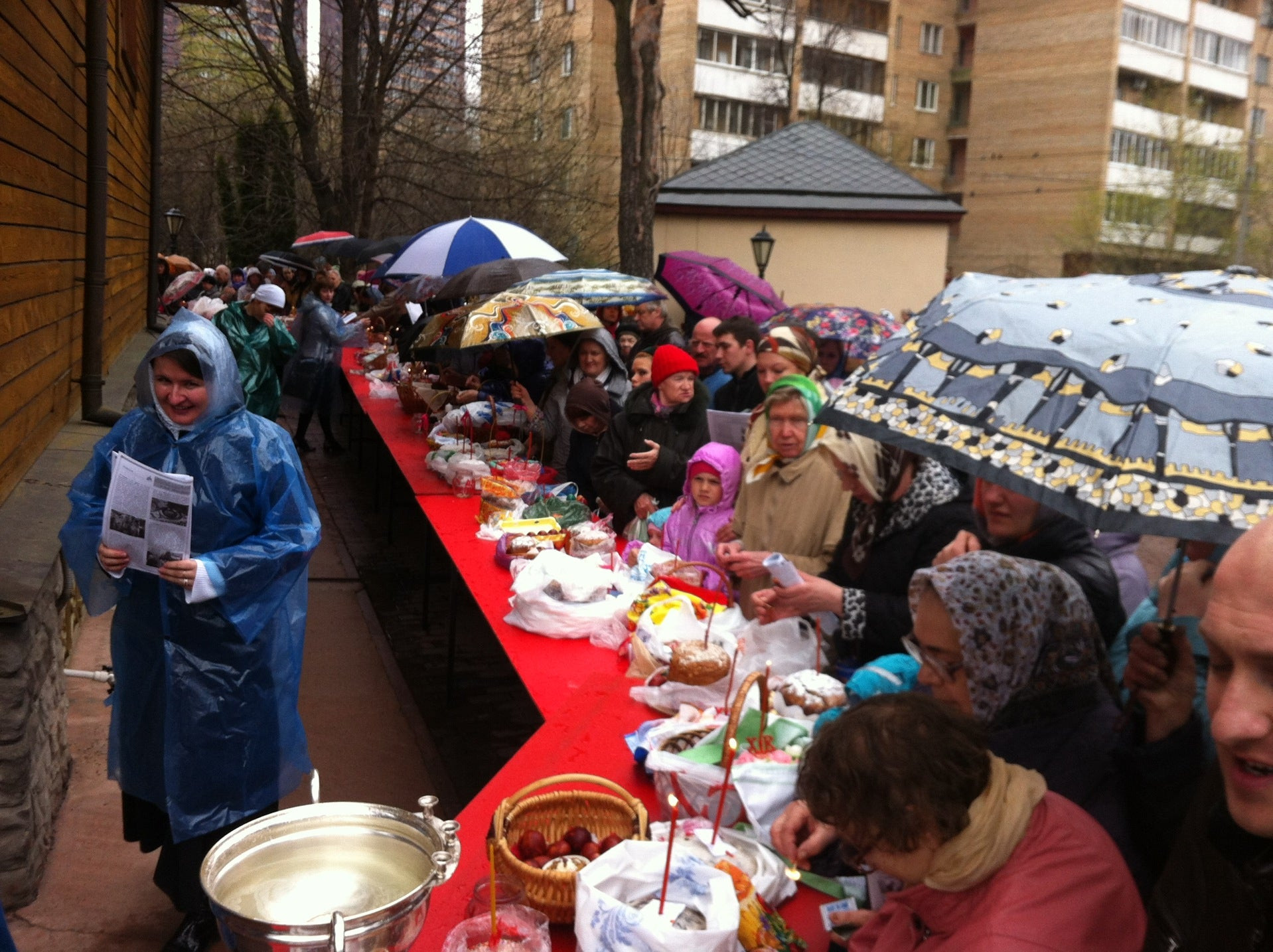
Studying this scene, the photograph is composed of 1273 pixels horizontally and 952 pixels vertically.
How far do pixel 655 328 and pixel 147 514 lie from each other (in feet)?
20.4

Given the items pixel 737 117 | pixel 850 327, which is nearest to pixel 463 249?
pixel 850 327

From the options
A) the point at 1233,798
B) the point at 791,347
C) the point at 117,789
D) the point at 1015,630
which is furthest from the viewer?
the point at 791,347

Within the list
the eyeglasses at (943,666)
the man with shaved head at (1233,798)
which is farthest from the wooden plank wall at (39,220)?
the man with shaved head at (1233,798)

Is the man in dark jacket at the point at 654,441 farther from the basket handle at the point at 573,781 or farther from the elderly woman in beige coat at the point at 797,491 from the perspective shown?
the basket handle at the point at 573,781

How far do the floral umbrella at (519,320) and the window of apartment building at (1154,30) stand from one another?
4380 cm

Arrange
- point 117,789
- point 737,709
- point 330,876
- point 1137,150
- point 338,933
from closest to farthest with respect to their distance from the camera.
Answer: point 338,933 → point 330,876 → point 737,709 → point 117,789 → point 1137,150

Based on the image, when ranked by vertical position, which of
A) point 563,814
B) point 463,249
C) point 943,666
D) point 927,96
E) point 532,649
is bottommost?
point 532,649

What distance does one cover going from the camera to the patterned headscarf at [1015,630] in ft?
7.79

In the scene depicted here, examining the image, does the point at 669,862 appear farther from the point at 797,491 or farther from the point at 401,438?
the point at 401,438

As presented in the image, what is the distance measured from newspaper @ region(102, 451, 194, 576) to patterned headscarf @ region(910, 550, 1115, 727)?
2.10 metres

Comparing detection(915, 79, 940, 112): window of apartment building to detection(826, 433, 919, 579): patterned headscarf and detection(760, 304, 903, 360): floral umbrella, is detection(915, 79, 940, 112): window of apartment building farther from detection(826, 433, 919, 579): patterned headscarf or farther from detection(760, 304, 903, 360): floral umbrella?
detection(826, 433, 919, 579): patterned headscarf

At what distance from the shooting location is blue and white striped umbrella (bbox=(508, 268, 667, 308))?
25.2 ft

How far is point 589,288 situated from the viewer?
780cm

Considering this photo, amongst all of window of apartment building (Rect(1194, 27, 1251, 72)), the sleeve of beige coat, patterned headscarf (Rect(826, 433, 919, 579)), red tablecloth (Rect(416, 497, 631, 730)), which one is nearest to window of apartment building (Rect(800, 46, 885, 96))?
window of apartment building (Rect(1194, 27, 1251, 72))
